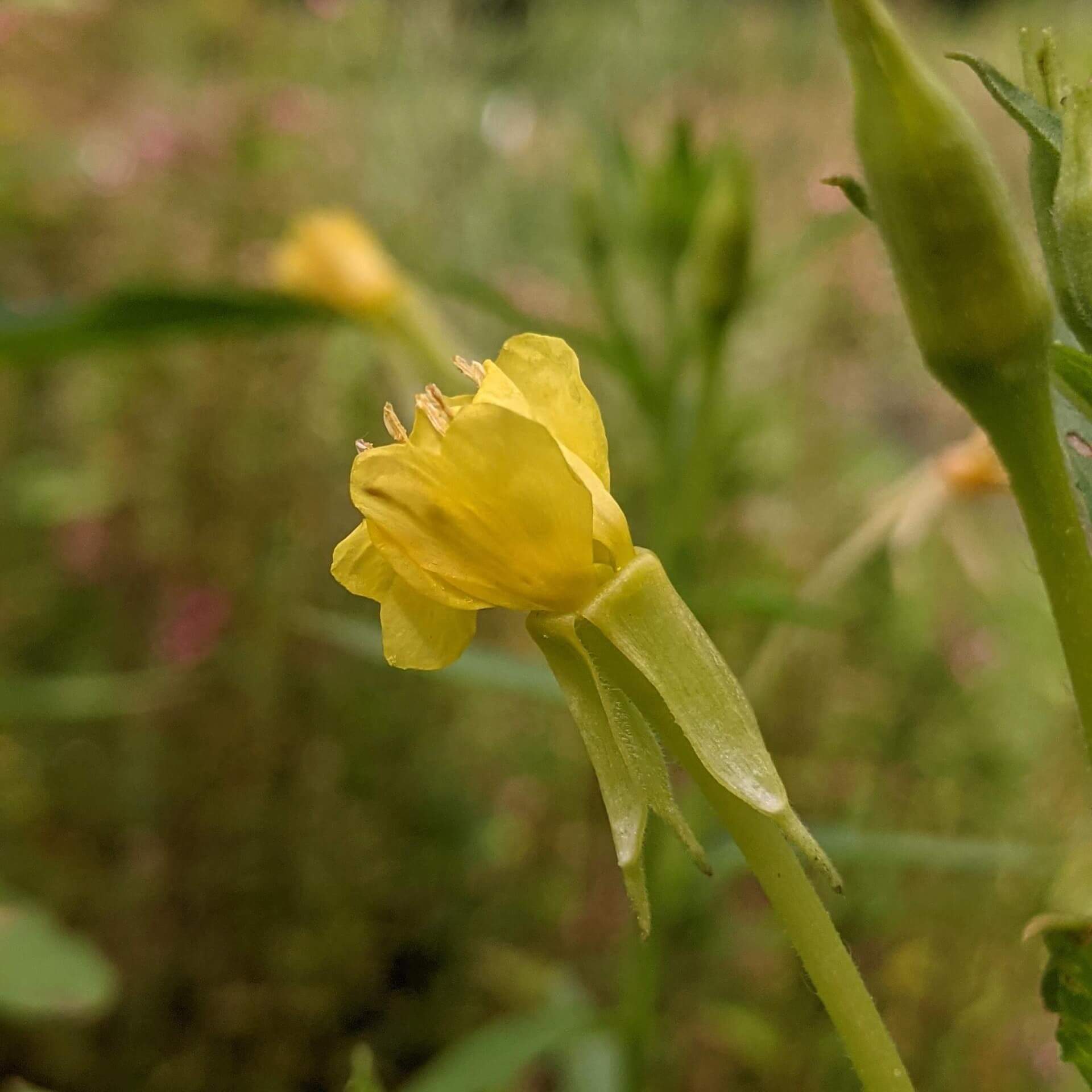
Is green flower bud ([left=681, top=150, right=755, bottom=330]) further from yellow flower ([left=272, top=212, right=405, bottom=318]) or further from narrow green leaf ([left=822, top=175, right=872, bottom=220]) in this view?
narrow green leaf ([left=822, top=175, right=872, bottom=220])

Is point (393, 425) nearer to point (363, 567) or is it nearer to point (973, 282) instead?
point (363, 567)

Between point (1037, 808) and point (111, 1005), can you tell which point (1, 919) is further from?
point (1037, 808)

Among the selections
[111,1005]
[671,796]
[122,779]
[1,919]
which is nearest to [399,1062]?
[111,1005]

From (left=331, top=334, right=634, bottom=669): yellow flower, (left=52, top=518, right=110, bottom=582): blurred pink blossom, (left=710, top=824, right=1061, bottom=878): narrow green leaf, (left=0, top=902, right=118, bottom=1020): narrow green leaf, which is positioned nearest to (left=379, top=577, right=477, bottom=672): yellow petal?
(left=331, top=334, right=634, bottom=669): yellow flower

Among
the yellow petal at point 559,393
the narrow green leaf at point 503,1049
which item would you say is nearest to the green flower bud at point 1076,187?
the yellow petal at point 559,393

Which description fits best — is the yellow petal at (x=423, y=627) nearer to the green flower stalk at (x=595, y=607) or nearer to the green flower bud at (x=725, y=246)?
the green flower stalk at (x=595, y=607)
